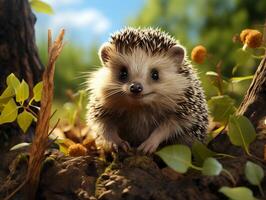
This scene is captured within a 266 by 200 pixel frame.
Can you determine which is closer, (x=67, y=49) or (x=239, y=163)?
(x=239, y=163)

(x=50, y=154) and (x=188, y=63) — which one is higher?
(x=188, y=63)

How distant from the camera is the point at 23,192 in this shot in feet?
9.27

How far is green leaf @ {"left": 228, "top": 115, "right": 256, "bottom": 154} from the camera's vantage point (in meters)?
2.61

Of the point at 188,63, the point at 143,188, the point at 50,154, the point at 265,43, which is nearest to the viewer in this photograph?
the point at 143,188

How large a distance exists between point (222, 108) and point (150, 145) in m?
0.78

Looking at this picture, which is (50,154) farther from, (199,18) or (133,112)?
(199,18)

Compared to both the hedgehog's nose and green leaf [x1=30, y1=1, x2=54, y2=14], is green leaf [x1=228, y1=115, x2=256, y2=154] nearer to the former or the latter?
the hedgehog's nose

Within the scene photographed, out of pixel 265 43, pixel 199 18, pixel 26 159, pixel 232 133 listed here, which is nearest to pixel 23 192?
pixel 26 159

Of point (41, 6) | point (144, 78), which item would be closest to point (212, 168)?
point (144, 78)

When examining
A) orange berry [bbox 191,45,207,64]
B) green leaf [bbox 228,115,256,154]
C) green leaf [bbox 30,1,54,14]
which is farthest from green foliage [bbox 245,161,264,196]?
green leaf [bbox 30,1,54,14]

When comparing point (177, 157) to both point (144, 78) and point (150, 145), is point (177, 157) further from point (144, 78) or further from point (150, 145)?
point (144, 78)

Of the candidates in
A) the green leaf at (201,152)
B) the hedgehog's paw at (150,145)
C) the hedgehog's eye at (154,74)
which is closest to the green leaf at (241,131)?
the green leaf at (201,152)

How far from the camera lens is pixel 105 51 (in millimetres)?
3643

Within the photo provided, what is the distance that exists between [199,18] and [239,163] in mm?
Answer: 13756
